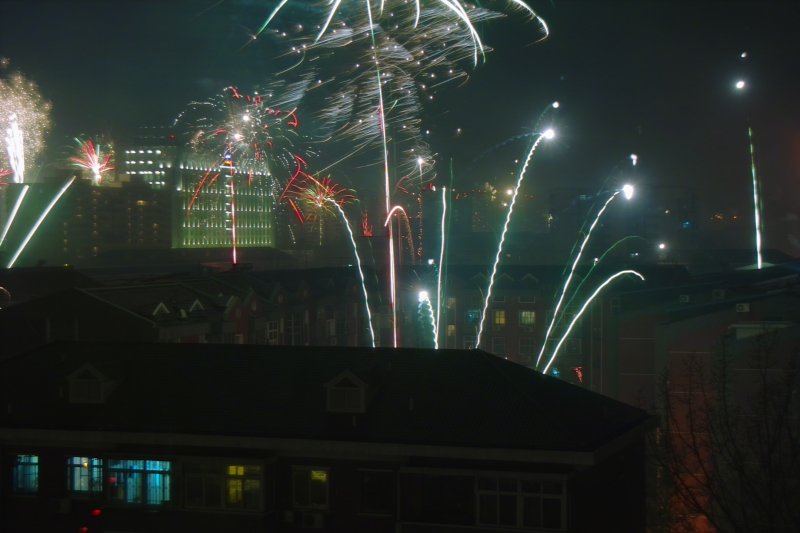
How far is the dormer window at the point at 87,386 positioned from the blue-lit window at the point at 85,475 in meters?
0.72

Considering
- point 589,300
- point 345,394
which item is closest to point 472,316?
point 589,300

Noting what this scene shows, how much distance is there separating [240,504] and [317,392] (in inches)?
57.6

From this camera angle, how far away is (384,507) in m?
9.58

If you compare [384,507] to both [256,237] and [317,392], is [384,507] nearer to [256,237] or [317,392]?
[317,392]

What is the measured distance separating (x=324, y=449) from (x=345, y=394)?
0.65 meters

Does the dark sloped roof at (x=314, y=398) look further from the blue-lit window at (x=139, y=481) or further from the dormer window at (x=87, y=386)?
the blue-lit window at (x=139, y=481)

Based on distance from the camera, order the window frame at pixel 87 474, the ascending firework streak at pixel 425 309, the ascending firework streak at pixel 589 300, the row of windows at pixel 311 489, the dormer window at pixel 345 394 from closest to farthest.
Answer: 1. the row of windows at pixel 311 489
2. the dormer window at pixel 345 394
3. the window frame at pixel 87 474
4. the ascending firework streak at pixel 589 300
5. the ascending firework streak at pixel 425 309

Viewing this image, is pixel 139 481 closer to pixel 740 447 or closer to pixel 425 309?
pixel 740 447

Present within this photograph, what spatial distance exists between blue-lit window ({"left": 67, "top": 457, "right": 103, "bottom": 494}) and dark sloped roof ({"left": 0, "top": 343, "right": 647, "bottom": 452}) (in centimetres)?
42

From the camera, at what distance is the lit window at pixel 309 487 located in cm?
975

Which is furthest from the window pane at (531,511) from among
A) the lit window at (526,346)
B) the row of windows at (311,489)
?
the lit window at (526,346)

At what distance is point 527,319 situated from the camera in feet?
113

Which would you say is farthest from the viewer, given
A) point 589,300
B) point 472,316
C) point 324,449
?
point 472,316

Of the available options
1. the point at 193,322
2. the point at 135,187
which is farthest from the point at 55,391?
the point at 135,187
